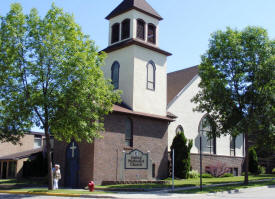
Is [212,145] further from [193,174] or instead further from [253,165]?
[193,174]

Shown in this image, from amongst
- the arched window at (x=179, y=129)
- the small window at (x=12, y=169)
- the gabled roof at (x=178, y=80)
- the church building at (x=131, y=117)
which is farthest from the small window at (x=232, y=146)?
the small window at (x=12, y=169)

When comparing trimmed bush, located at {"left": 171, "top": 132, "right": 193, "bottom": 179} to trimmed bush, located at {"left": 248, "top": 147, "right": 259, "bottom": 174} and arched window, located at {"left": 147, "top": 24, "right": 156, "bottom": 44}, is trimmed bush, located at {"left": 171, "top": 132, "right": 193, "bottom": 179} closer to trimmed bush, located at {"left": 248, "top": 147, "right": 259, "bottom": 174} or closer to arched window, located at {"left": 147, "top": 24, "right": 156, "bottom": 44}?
arched window, located at {"left": 147, "top": 24, "right": 156, "bottom": 44}

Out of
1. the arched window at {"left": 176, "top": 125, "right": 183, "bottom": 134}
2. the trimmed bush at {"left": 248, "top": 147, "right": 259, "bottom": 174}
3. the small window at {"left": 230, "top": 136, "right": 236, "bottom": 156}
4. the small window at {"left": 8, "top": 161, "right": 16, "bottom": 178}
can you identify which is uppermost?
the arched window at {"left": 176, "top": 125, "right": 183, "bottom": 134}

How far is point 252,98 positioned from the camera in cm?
2456

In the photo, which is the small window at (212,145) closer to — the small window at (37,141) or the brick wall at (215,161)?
the brick wall at (215,161)

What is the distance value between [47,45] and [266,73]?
14884 millimetres

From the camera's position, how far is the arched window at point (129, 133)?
90.4 feet

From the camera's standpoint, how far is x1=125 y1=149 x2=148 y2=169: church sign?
86.2 feet

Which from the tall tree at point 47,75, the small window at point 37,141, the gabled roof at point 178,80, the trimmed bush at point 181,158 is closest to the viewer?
the tall tree at point 47,75

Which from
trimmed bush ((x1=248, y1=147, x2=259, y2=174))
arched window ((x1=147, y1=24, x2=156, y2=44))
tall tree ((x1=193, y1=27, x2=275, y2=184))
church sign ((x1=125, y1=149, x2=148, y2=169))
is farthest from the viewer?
trimmed bush ((x1=248, y1=147, x2=259, y2=174))

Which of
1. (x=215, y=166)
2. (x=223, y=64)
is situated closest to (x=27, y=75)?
(x=223, y=64)

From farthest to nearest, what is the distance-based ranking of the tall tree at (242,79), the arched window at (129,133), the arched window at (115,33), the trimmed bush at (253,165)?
the trimmed bush at (253,165), the arched window at (115,33), the arched window at (129,133), the tall tree at (242,79)

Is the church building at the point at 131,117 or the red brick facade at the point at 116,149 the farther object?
the church building at the point at 131,117

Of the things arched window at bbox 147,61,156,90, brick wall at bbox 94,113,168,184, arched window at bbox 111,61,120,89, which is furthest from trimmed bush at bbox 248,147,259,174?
arched window at bbox 111,61,120,89
